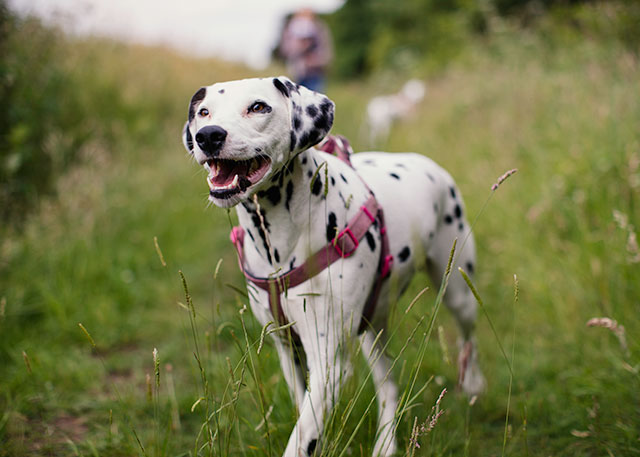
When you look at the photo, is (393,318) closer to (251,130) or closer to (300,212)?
(300,212)

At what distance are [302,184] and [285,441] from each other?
1120mm

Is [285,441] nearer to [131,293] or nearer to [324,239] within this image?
[324,239]

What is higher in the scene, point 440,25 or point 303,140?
point 303,140

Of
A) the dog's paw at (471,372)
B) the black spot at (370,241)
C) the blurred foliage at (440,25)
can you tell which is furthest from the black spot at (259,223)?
the blurred foliage at (440,25)

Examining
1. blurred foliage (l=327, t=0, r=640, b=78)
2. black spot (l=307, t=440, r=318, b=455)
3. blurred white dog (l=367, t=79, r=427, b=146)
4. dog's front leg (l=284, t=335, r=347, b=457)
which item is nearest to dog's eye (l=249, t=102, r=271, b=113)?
dog's front leg (l=284, t=335, r=347, b=457)

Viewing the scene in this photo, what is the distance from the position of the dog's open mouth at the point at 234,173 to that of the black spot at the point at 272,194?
14 cm

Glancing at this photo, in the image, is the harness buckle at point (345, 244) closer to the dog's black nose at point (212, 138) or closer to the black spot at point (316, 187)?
the black spot at point (316, 187)

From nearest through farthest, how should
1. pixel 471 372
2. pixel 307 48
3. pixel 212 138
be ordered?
pixel 212 138, pixel 471 372, pixel 307 48

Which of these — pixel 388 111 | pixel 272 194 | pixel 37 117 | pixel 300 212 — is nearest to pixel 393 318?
pixel 300 212

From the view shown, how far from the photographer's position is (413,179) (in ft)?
8.46

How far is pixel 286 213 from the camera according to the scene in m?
1.94

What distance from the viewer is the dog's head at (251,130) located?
1676mm

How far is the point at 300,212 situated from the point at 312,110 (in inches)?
15.7

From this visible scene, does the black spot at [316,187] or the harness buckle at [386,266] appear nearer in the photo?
the black spot at [316,187]
